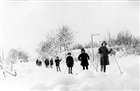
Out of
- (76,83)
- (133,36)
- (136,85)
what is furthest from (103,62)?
(133,36)

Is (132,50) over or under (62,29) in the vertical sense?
under

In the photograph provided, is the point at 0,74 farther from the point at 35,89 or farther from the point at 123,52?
the point at 123,52

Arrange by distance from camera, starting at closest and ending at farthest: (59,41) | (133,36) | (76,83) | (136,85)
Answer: (76,83) < (136,85) < (59,41) < (133,36)

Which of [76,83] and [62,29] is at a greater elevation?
[62,29]

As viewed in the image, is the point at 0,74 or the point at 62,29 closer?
the point at 0,74

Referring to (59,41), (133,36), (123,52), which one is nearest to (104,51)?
(123,52)

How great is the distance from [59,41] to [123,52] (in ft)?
43.9

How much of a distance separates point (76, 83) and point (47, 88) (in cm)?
112

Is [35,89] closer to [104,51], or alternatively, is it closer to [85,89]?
[85,89]

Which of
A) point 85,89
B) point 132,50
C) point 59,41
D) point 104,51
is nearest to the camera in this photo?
point 85,89

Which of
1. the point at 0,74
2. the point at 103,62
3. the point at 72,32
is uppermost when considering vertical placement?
the point at 72,32

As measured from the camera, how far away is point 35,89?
224 inches

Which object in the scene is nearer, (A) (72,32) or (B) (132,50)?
(B) (132,50)

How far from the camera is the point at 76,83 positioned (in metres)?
6.34
